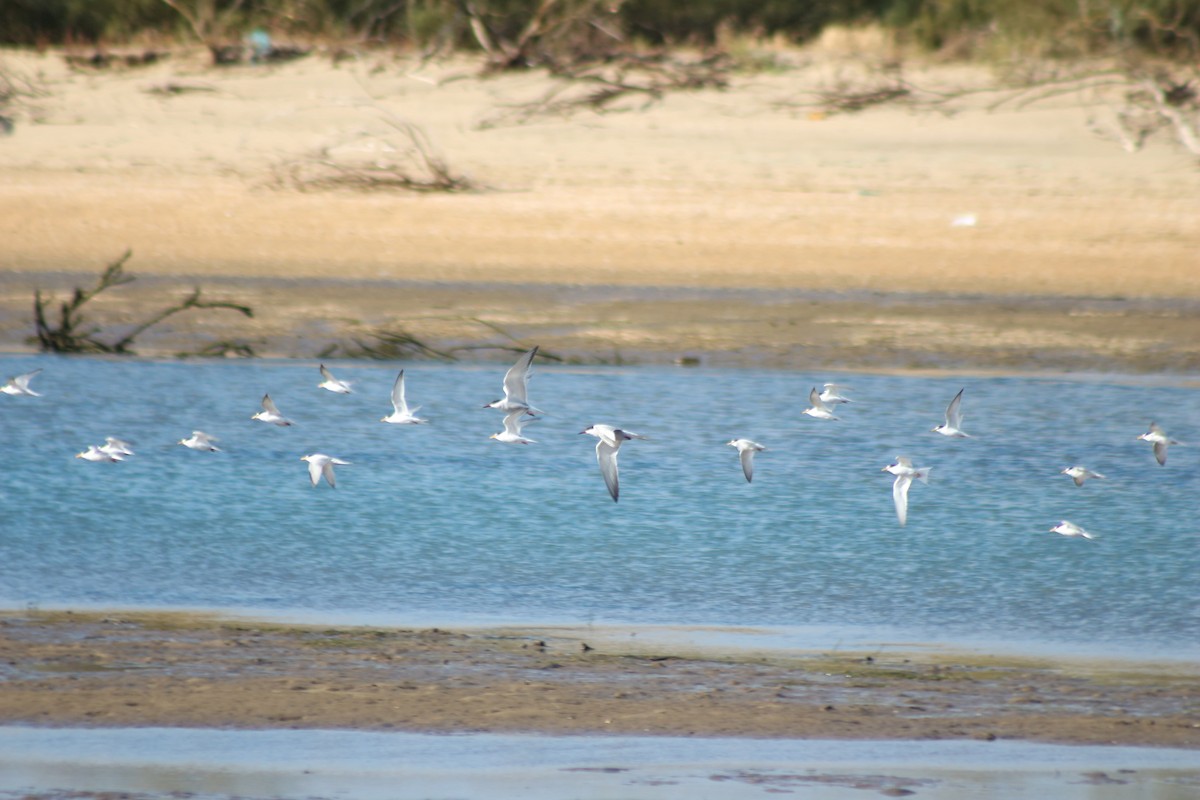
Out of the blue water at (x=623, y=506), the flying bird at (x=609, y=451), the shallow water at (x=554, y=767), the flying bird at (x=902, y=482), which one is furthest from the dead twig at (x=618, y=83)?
the shallow water at (x=554, y=767)

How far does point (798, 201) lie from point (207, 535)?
→ 971 cm

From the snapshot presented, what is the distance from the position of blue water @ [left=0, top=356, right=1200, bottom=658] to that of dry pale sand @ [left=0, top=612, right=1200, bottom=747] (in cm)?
44

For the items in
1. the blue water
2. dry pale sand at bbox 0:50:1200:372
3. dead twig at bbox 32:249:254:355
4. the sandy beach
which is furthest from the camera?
dry pale sand at bbox 0:50:1200:372

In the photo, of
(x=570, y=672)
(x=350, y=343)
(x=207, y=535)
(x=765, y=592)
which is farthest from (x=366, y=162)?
(x=570, y=672)

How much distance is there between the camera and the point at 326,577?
7207 millimetres

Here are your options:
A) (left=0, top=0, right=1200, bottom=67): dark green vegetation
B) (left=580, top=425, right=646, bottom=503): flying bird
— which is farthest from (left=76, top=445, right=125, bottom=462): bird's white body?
(left=0, top=0, right=1200, bottom=67): dark green vegetation

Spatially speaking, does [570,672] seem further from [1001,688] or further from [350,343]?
[350,343]

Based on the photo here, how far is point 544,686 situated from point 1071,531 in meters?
3.30

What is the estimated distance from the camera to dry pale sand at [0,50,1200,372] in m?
13.2

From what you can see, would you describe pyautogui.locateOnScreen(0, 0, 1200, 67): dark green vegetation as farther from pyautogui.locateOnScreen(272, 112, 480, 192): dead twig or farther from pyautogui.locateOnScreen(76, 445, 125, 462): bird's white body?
pyautogui.locateOnScreen(76, 445, 125, 462): bird's white body

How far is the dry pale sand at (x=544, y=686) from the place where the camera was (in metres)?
5.16

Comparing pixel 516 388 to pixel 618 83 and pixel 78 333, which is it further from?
pixel 618 83

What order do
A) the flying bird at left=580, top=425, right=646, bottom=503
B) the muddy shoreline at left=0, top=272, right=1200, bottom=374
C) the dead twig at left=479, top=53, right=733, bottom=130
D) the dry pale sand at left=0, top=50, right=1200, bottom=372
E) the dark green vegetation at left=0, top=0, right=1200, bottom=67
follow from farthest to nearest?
1. the dark green vegetation at left=0, top=0, right=1200, bottom=67
2. the dead twig at left=479, top=53, right=733, bottom=130
3. the dry pale sand at left=0, top=50, right=1200, bottom=372
4. the muddy shoreline at left=0, top=272, right=1200, bottom=374
5. the flying bird at left=580, top=425, right=646, bottom=503

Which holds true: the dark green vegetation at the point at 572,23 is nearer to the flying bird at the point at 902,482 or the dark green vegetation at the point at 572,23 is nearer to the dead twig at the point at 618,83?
the dead twig at the point at 618,83
